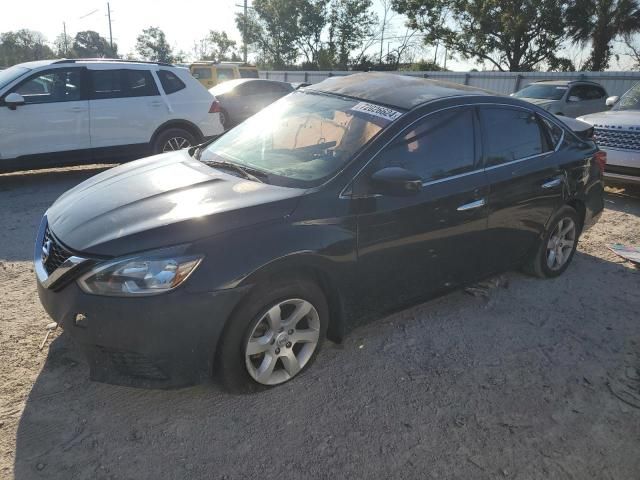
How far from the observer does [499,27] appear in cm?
3119

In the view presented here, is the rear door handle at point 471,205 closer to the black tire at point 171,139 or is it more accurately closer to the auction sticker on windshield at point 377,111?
the auction sticker on windshield at point 377,111

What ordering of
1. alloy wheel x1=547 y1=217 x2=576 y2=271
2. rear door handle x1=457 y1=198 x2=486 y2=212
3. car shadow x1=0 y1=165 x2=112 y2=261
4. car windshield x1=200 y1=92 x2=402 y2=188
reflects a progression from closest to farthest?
car windshield x1=200 y1=92 x2=402 y2=188, rear door handle x1=457 y1=198 x2=486 y2=212, alloy wheel x1=547 y1=217 x2=576 y2=271, car shadow x1=0 y1=165 x2=112 y2=261

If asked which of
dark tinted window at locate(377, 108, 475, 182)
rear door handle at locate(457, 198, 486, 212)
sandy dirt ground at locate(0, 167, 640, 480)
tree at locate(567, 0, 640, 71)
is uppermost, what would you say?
tree at locate(567, 0, 640, 71)

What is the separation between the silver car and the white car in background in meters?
5.56

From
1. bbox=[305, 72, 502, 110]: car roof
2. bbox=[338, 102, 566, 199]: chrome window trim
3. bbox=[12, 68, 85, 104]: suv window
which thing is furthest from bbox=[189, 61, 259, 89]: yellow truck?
bbox=[338, 102, 566, 199]: chrome window trim

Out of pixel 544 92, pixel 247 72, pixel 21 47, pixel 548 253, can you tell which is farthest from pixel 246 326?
pixel 21 47

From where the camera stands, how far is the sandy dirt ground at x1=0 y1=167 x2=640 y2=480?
236cm

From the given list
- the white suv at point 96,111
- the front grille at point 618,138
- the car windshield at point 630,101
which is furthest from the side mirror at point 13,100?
the car windshield at point 630,101

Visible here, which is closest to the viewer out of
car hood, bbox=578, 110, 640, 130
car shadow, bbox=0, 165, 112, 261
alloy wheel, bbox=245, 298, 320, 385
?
alloy wheel, bbox=245, 298, 320, 385

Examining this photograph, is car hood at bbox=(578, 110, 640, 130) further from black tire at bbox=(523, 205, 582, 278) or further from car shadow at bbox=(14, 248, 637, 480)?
car shadow at bbox=(14, 248, 637, 480)

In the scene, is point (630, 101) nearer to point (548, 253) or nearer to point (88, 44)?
point (548, 253)

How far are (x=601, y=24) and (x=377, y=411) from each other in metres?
31.7

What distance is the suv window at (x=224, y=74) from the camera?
18.1 metres

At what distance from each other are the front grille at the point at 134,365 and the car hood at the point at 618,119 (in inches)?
292
